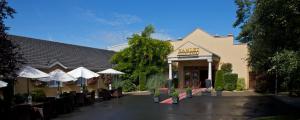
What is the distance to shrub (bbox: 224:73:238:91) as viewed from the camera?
28828mm

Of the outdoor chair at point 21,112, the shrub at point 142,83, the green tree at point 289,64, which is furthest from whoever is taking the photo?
the shrub at point 142,83

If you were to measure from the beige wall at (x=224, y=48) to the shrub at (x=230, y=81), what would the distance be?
2325mm

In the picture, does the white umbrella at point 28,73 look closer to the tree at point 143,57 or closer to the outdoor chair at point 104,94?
the outdoor chair at point 104,94

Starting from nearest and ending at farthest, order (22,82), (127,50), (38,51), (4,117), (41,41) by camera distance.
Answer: (4,117) < (22,82) < (38,51) < (41,41) < (127,50)

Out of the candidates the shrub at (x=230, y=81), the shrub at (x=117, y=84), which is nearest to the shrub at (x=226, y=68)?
the shrub at (x=230, y=81)

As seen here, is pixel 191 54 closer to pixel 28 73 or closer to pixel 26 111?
pixel 28 73

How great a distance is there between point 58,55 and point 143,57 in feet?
28.9

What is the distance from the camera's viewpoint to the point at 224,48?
3253cm

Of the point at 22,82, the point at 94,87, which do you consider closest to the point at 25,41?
the point at 22,82

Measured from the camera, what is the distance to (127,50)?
110 feet

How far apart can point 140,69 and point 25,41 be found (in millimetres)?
11823

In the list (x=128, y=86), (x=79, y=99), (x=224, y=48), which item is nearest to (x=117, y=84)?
(x=128, y=86)

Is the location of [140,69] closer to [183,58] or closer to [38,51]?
[183,58]

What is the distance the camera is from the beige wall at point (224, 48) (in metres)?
31.2
